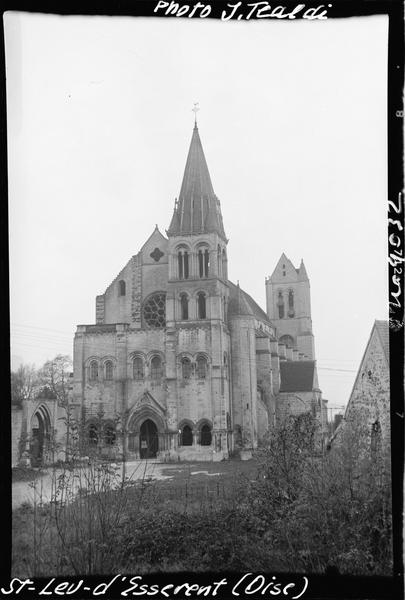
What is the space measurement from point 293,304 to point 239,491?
216 ft

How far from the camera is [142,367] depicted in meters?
45.6

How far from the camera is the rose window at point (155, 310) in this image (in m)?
48.7

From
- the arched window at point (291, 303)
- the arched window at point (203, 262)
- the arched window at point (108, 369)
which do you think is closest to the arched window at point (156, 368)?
the arched window at point (108, 369)

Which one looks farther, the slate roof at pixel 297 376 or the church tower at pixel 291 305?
the church tower at pixel 291 305

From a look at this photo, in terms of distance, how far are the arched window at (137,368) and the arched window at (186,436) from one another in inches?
194

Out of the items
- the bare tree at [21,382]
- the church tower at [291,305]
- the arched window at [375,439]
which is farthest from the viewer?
the church tower at [291,305]

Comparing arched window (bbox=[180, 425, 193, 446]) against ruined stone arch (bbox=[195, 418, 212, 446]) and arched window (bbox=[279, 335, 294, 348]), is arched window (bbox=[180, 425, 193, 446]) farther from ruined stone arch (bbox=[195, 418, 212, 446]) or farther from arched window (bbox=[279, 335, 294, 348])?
arched window (bbox=[279, 335, 294, 348])

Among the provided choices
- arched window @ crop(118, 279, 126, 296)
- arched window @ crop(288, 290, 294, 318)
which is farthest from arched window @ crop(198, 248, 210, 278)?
arched window @ crop(288, 290, 294, 318)

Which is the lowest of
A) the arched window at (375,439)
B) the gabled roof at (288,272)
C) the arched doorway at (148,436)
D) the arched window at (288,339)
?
the arched doorway at (148,436)

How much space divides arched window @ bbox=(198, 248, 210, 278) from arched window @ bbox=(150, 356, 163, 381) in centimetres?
738

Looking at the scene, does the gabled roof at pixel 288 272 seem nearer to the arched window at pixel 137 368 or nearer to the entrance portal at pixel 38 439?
the arched window at pixel 137 368

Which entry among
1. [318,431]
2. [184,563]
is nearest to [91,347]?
[318,431]

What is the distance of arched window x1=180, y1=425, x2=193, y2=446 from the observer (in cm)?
4466

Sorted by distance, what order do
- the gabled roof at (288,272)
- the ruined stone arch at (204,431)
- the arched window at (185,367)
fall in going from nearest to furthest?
the ruined stone arch at (204,431) → the arched window at (185,367) → the gabled roof at (288,272)
